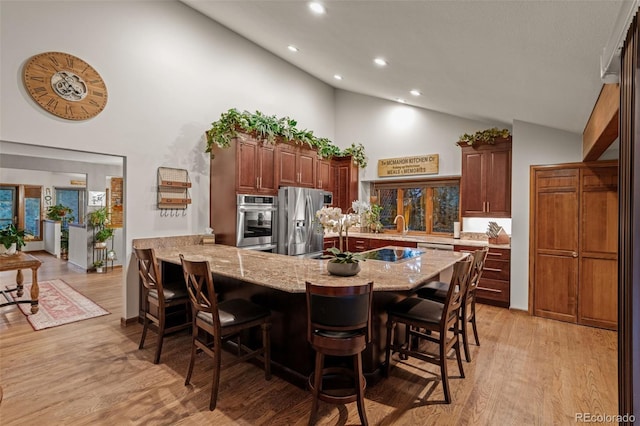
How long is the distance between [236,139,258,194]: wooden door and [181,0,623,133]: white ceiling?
1497 millimetres

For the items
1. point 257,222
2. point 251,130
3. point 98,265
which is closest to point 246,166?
point 251,130

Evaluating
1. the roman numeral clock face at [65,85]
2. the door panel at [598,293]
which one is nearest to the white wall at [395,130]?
the door panel at [598,293]

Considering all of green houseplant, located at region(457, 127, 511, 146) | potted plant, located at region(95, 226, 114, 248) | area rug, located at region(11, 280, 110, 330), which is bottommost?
area rug, located at region(11, 280, 110, 330)

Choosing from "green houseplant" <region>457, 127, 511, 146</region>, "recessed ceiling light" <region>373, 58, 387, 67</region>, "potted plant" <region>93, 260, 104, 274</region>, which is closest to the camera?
"recessed ceiling light" <region>373, 58, 387, 67</region>

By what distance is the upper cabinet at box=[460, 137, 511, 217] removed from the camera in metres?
4.81

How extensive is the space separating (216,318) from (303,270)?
0.78 meters

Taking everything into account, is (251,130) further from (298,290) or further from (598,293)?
(598,293)

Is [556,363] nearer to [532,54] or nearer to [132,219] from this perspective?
[532,54]

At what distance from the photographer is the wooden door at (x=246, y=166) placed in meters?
4.38

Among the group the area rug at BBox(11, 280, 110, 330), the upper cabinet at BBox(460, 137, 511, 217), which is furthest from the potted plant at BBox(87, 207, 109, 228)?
the upper cabinet at BBox(460, 137, 511, 217)

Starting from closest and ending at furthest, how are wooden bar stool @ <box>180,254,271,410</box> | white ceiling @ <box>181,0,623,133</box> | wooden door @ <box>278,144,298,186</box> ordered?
1. white ceiling @ <box>181,0,623,133</box>
2. wooden bar stool @ <box>180,254,271,410</box>
3. wooden door @ <box>278,144,298,186</box>

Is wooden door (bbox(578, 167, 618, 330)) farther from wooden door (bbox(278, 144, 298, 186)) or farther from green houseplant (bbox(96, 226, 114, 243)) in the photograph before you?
green houseplant (bbox(96, 226, 114, 243))

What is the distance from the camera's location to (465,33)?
7.24 feet

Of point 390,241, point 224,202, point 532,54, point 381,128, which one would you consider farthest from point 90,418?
point 381,128
